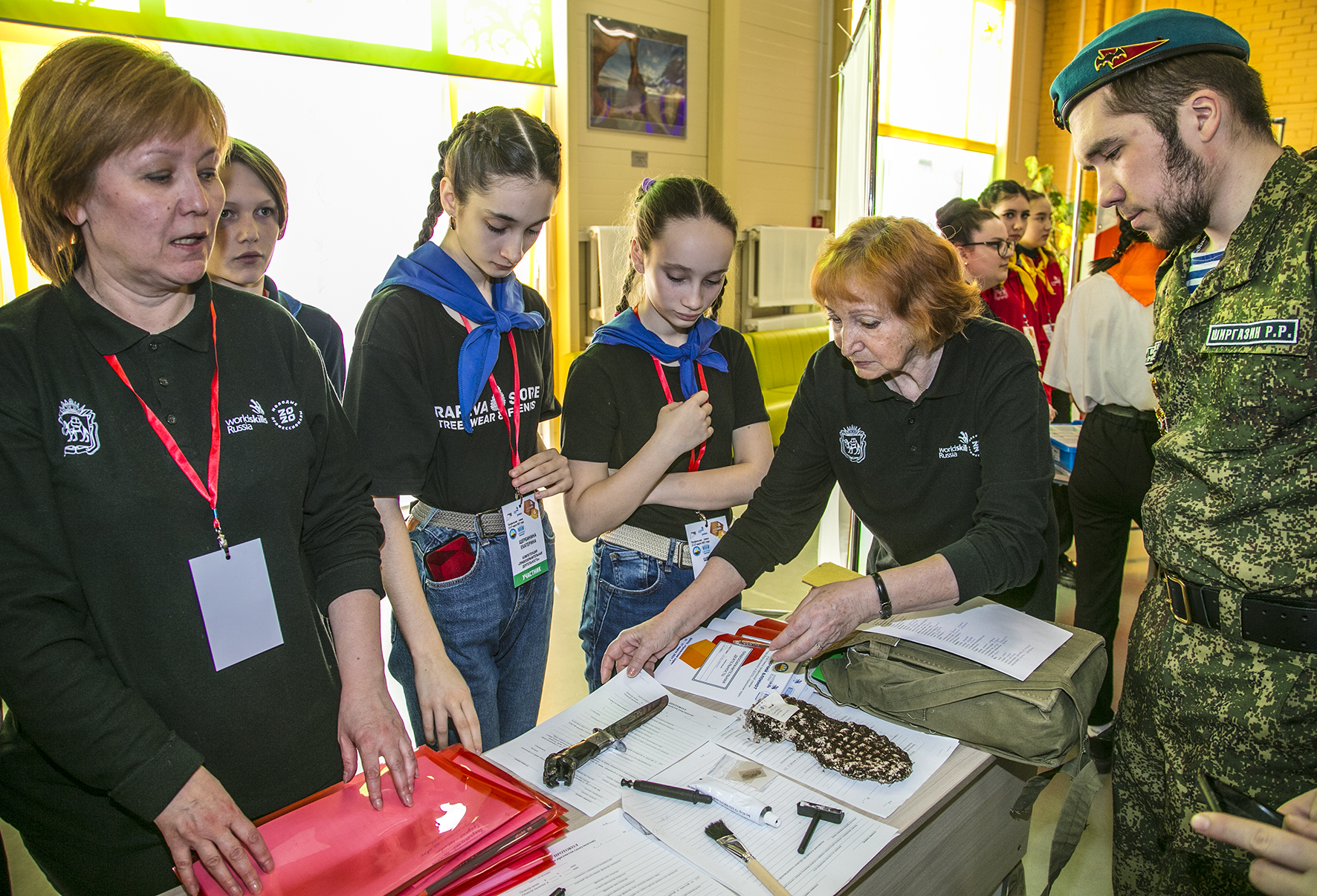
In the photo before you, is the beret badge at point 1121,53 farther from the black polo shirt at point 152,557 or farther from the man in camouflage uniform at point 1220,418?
the black polo shirt at point 152,557

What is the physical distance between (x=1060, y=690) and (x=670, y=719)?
22.7 inches

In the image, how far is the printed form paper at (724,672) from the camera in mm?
1307

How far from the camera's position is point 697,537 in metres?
1.65

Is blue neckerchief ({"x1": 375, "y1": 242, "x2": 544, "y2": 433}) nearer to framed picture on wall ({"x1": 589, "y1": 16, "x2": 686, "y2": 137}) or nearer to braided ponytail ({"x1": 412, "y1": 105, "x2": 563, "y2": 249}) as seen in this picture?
braided ponytail ({"x1": 412, "y1": 105, "x2": 563, "y2": 249})

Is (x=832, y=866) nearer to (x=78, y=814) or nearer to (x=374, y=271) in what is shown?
(x=78, y=814)

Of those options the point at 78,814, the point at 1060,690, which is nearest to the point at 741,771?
the point at 1060,690

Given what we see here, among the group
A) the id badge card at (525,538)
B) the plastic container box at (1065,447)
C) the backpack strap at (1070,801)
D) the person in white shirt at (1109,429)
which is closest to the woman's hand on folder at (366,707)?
the id badge card at (525,538)

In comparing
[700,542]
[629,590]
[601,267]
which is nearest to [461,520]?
[629,590]

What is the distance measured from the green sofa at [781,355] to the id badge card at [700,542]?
4391 mm

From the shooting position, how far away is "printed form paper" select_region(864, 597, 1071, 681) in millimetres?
1173

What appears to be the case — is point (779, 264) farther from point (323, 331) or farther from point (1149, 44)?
point (1149, 44)

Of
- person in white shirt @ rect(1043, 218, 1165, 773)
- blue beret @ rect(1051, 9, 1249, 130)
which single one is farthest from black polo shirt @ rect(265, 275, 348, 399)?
person in white shirt @ rect(1043, 218, 1165, 773)

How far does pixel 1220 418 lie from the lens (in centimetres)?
118

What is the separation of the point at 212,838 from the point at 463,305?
0.93 m
